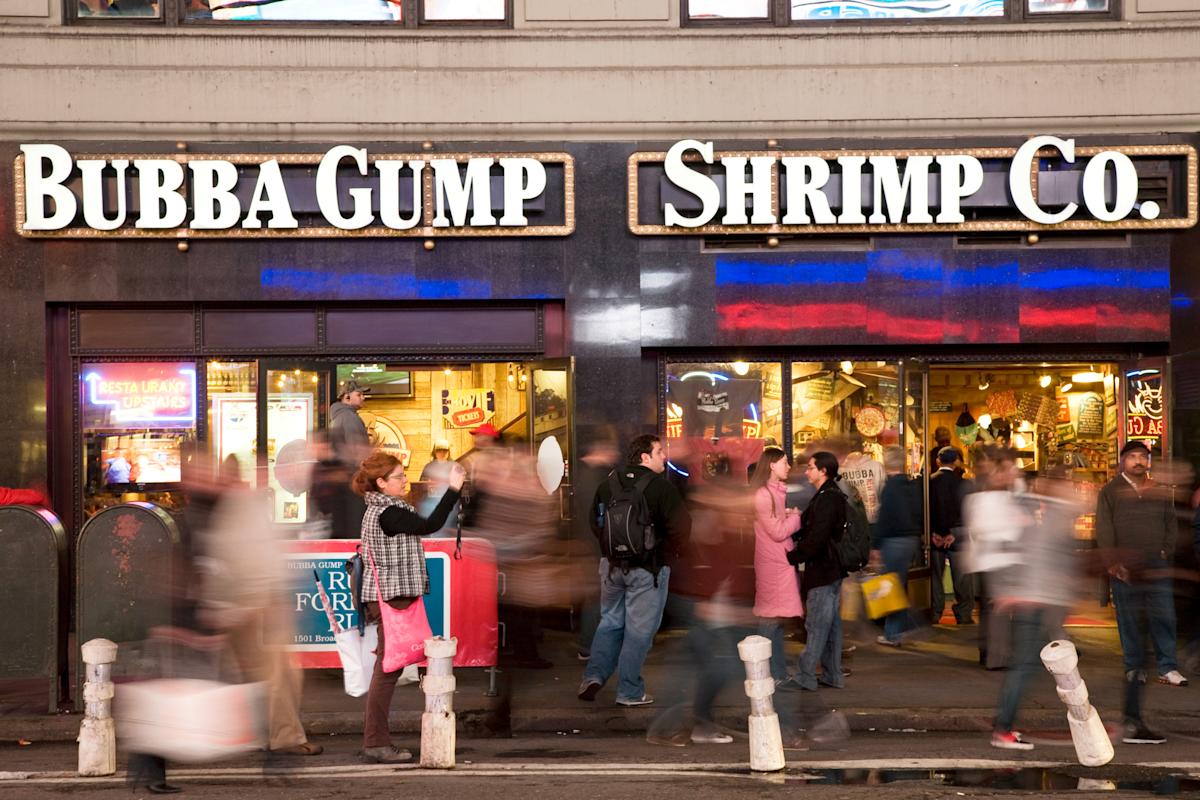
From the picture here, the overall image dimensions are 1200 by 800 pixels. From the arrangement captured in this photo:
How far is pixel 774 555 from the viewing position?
9.95m

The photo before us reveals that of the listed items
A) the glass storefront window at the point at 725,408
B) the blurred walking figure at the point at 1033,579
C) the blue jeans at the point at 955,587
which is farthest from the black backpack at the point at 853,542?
the blue jeans at the point at 955,587

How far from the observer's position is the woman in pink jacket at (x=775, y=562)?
32.5ft

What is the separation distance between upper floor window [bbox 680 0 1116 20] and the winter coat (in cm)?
572

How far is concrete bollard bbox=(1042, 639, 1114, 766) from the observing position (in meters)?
7.72

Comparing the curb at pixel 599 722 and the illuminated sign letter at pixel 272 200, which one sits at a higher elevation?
the illuminated sign letter at pixel 272 200

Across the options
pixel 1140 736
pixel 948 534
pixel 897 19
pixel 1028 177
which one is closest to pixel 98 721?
pixel 1140 736

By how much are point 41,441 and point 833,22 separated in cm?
883

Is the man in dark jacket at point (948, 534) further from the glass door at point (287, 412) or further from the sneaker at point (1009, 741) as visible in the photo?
the glass door at point (287, 412)

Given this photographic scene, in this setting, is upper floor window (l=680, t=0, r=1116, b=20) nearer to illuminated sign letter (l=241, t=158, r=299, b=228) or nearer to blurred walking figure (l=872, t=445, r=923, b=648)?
illuminated sign letter (l=241, t=158, r=299, b=228)

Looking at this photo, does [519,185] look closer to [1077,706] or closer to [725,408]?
[725,408]

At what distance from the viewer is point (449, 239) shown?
13.7 meters

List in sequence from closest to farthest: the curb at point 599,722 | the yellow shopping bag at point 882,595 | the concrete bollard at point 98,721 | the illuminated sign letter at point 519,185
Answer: the concrete bollard at point 98,721, the curb at point 599,722, the yellow shopping bag at point 882,595, the illuminated sign letter at point 519,185

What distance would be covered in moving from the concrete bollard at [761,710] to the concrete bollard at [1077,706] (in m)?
1.56

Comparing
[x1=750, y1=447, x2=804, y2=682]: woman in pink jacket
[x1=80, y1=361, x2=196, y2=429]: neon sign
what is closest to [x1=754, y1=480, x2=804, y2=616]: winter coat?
[x1=750, y1=447, x2=804, y2=682]: woman in pink jacket
